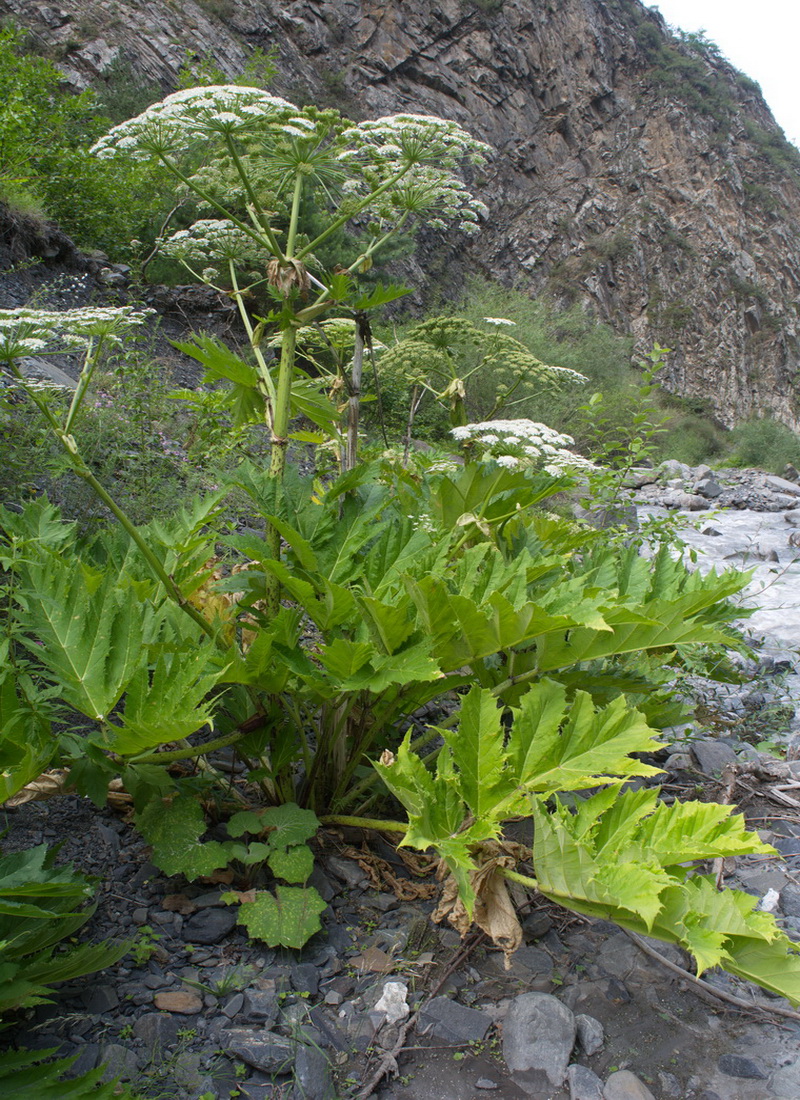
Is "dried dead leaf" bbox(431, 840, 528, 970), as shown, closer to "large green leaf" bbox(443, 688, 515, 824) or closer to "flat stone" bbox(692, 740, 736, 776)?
"large green leaf" bbox(443, 688, 515, 824)

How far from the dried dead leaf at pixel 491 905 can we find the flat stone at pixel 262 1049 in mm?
342

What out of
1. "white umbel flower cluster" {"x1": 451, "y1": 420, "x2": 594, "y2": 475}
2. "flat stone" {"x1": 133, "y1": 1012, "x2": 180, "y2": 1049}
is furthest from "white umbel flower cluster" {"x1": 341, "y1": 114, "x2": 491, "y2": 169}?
"flat stone" {"x1": 133, "y1": 1012, "x2": 180, "y2": 1049}

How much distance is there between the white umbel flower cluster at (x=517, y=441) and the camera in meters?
2.81

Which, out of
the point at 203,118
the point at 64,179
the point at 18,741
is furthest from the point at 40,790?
the point at 64,179

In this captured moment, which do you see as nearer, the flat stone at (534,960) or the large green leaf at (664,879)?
the large green leaf at (664,879)

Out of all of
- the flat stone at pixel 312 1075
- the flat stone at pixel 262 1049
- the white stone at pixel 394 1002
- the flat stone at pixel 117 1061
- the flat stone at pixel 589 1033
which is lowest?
the flat stone at pixel 117 1061

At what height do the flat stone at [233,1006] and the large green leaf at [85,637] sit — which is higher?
the large green leaf at [85,637]

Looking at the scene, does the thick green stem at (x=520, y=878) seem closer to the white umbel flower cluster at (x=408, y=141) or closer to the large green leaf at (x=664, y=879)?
the large green leaf at (x=664, y=879)

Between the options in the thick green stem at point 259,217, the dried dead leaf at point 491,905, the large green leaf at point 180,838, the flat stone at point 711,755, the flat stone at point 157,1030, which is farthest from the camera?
the flat stone at point 711,755

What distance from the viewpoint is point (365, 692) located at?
1559 millimetres

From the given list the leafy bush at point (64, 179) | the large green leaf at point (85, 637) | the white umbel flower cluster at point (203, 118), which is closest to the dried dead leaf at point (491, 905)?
the large green leaf at point (85, 637)

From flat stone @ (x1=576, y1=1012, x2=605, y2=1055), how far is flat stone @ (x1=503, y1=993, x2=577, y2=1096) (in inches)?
0.6

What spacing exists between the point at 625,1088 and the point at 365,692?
Result: 2.78 ft

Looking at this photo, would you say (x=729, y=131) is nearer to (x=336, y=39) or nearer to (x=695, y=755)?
(x=336, y=39)
